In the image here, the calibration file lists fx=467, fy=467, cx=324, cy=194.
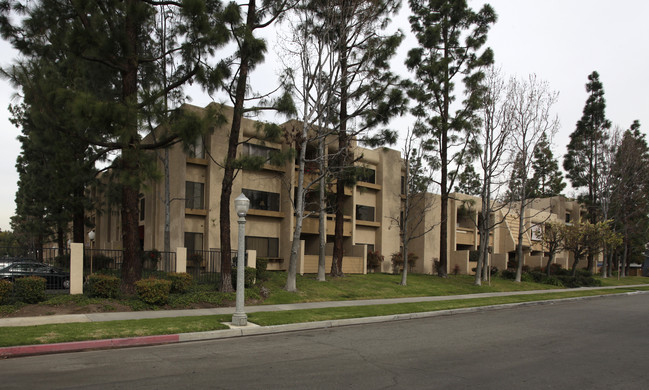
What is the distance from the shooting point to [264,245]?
1133 inches

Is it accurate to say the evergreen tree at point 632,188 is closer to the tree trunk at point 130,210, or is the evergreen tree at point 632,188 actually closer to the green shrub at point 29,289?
the tree trunk at point 130,210

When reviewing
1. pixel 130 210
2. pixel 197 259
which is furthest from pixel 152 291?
pixel 197 259

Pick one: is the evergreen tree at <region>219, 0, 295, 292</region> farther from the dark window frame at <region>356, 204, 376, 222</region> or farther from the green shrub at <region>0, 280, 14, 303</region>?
the dark window frame at <region>356, 204, 376, 222</region>

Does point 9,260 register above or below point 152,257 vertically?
above

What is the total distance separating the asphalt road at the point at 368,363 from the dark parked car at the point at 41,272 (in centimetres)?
885

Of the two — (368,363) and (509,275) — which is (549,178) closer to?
(509,275)

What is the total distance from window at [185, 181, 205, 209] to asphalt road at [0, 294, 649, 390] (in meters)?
15.5

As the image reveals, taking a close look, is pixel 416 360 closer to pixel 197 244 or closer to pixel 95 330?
pixel 95 330

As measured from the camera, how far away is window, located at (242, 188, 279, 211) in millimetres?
28359

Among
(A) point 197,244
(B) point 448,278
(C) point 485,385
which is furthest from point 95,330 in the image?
(B) point 448,278

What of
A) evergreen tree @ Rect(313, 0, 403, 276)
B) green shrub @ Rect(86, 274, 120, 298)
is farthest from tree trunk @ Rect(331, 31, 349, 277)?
green shrub @ Rect(86, 274, 120, 298)

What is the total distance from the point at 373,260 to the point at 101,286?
2100 centimetres

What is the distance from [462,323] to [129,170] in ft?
37.9

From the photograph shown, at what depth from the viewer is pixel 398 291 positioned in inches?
946
